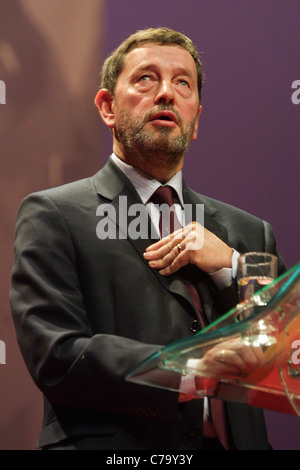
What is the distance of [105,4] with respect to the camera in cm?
242

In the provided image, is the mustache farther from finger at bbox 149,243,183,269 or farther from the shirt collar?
finger at bbox 149,243,183,269

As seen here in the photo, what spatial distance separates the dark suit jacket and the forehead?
309 millimetres

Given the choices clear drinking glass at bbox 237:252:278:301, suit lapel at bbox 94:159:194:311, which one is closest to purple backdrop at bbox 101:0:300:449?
suit lapel at bbox 94:159:194:311

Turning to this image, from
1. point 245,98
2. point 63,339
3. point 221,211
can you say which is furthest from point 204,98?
point 63,339

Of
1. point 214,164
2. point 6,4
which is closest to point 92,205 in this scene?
point 214,164

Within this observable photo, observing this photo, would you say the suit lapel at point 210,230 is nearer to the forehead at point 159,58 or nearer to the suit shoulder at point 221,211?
the suit shoulder at point 221,211

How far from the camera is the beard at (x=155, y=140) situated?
175cm

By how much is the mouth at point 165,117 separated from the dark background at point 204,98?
23.8 inches

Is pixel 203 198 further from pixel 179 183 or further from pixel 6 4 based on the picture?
pixel 6 4

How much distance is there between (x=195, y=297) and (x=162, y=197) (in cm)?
29

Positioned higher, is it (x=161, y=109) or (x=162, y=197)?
(x=161, y=109)

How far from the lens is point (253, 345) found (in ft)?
3.16

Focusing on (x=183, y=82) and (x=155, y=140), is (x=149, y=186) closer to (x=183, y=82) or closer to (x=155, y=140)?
(x=155, y=140)

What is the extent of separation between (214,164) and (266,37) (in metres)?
0.45
